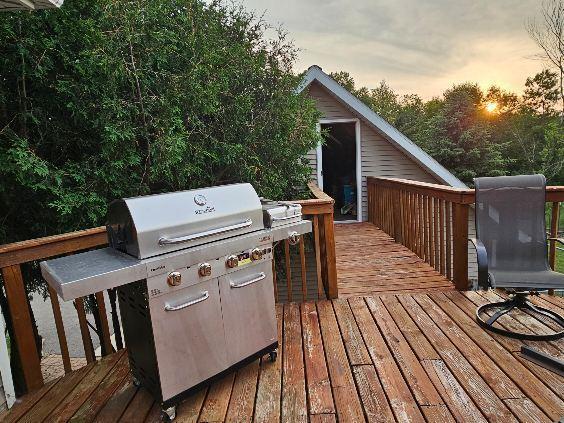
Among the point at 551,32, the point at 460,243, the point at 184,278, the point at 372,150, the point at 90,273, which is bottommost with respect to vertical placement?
the point at 460,243

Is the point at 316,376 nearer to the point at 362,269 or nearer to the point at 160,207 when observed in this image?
the point at 160,207

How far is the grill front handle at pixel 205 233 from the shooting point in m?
1.82

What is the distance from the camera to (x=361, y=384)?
217cm

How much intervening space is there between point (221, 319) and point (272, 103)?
3.45 m

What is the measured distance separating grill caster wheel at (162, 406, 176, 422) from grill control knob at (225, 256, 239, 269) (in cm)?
82

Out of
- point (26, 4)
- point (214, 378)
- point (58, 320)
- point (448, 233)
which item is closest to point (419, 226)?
point (448, 233)

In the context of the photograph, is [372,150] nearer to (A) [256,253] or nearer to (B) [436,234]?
→ (B) [436,234]

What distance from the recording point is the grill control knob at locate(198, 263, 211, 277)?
196cm

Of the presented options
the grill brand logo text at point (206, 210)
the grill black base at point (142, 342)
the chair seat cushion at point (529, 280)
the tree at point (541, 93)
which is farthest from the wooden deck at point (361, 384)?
the tree at point (541, 93)

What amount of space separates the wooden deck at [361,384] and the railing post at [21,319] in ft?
0.56

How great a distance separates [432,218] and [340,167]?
280 inches

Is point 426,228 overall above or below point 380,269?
above

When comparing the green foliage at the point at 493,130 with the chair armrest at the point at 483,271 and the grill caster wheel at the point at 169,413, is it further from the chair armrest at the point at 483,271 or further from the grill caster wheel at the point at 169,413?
the grill caster wheel at the point at 169,413

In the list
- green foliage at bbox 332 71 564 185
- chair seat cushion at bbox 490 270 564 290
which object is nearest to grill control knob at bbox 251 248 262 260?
chair seat cushion at bbox 490 270 564 290
